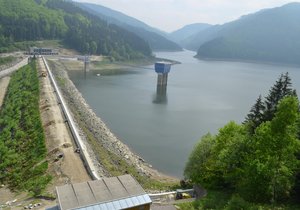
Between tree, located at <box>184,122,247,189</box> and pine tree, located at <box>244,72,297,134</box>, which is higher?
pine tree, located at <box>244,72,297,134</box>

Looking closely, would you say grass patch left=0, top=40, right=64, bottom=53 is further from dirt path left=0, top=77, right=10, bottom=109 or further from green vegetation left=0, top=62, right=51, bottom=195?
green vegetation left=0, top=62, right=51, bottom=195

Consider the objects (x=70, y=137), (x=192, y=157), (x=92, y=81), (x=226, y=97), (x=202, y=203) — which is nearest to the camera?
(x=202, y=203)

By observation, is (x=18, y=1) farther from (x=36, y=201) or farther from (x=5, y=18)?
(x=36, y=201)

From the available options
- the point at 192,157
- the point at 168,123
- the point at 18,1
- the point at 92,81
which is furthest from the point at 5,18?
the point at 192,157

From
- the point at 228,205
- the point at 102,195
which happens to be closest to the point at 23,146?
the point at 102,195

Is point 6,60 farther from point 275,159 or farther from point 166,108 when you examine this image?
point 275,159

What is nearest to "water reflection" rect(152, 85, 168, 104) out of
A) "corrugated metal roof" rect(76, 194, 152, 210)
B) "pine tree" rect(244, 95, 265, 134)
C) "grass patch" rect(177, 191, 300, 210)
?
"pine tree" rect(244, 95, 265, 134)
